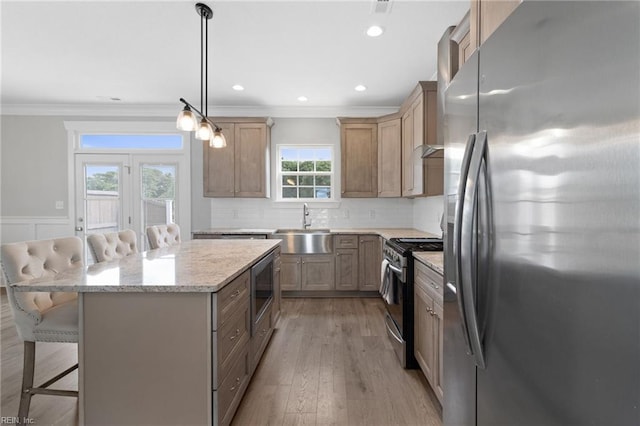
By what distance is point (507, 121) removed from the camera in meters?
0.81

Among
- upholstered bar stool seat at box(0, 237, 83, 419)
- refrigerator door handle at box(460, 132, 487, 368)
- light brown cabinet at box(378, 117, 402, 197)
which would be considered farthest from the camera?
light brown cabinet at box(378, 117, 402, 197)

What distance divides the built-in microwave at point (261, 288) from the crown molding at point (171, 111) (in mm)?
2763

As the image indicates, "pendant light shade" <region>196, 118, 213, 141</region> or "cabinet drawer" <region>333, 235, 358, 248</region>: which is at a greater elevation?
"pendant light shade" <region>196, 118, 213, 141</region>

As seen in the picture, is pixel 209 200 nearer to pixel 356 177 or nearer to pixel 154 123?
pixel 154 123

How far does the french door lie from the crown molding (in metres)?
0.65

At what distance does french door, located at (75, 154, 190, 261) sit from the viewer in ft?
15.9

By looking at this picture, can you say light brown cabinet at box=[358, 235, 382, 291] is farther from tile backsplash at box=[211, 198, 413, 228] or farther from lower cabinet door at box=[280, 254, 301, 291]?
lower cabinet door at box=[280, 254, 301, 291]

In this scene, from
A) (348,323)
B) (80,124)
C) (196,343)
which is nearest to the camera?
(196,343)

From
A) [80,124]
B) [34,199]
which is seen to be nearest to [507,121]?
[80,124]

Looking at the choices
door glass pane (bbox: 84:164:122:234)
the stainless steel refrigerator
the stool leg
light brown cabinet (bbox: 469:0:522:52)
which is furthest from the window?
the stainless steel refrigerator

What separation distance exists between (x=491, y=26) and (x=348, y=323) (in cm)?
295

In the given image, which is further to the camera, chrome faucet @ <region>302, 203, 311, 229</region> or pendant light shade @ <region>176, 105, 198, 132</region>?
chrome faucet @ <region>302, 203, 311, 229</region>

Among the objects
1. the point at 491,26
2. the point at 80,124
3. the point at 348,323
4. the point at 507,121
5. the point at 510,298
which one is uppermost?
the point at 80,124

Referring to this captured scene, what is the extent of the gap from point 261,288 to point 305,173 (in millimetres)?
2838
